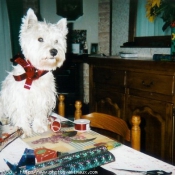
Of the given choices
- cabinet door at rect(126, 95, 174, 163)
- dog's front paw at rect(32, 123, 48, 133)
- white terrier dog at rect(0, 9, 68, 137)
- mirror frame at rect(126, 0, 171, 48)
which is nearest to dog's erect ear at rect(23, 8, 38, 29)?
white terrier dog at rect(0, 9, 68, 137)

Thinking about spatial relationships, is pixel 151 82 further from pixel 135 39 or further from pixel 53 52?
pixel 135 39

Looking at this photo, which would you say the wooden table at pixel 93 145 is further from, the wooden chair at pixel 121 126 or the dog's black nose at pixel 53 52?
the dog's black nose at pixel 53 52

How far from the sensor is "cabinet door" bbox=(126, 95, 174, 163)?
2.02m

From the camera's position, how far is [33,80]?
4.75 feet

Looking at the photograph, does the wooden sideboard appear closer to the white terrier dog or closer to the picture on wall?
the white terrier dog

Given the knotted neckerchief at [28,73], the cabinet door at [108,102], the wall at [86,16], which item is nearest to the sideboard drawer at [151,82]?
the cabinet door at [108,102]

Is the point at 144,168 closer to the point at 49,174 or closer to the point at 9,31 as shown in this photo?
the point at 49,174

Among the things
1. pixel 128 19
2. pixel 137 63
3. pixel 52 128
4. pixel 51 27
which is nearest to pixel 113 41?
pixel 128 19

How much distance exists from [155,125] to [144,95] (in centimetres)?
29

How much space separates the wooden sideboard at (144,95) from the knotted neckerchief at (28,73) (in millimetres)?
1016

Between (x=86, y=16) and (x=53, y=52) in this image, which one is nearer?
(x=53, y=52)

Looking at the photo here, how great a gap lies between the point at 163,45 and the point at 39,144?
76.6 inches

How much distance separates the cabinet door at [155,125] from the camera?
202 cm

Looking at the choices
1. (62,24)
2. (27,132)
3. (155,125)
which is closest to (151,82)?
(155,125)
